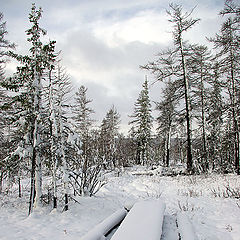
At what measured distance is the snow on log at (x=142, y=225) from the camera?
193 centimetres

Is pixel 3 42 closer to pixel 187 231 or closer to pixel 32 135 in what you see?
pixel 32 135

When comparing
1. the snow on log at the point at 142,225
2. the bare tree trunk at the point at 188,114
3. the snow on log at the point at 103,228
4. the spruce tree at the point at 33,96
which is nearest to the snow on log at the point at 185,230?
the snow on log at the point at 142,225

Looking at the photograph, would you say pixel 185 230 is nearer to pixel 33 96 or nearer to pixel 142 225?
pixel 142 225

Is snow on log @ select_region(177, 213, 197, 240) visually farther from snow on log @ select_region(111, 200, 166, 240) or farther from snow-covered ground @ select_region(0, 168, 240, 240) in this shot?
snow on log @ select_region(111, 200, 166, 240)


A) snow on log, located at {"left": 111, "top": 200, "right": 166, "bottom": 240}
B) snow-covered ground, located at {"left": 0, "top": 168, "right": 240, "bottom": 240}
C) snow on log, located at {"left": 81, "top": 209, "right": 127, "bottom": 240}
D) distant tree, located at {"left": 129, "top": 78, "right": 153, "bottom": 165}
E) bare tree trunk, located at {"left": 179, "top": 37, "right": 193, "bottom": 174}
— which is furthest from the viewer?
distant tree, located at {"left": 129, "top": 78, "right": 153, "bottom": 165}

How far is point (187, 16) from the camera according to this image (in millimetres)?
11992

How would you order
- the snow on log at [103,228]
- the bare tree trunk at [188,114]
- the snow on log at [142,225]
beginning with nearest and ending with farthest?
the snow on log at [142,225], the snow on log at [103,228], the bare tree trunk at [188,114]

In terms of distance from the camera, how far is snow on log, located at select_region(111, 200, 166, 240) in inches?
75.8

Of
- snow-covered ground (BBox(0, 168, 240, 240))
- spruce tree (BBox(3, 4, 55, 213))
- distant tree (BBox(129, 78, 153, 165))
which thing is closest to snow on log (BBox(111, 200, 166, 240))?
snow-covered ground (BBox(0, 168, 240, 240))

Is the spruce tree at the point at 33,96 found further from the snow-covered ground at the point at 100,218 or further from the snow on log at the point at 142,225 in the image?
the snow on log at the point at 142,225

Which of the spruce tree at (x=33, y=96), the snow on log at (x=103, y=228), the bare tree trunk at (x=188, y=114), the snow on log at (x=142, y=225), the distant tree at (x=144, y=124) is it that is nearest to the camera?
the snow on log at (x=142, y=225)

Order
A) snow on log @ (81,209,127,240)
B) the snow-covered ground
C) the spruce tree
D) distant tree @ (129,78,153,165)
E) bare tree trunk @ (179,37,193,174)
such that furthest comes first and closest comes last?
distant tree @ (129,78,153,165)
bare tree trunk @ (179,37,193,174)
the spruce tree
the snow-covered ground
snow on log @ (81,209,127,240)

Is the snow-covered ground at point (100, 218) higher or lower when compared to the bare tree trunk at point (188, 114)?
lower

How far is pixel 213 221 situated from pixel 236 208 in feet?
4.11
